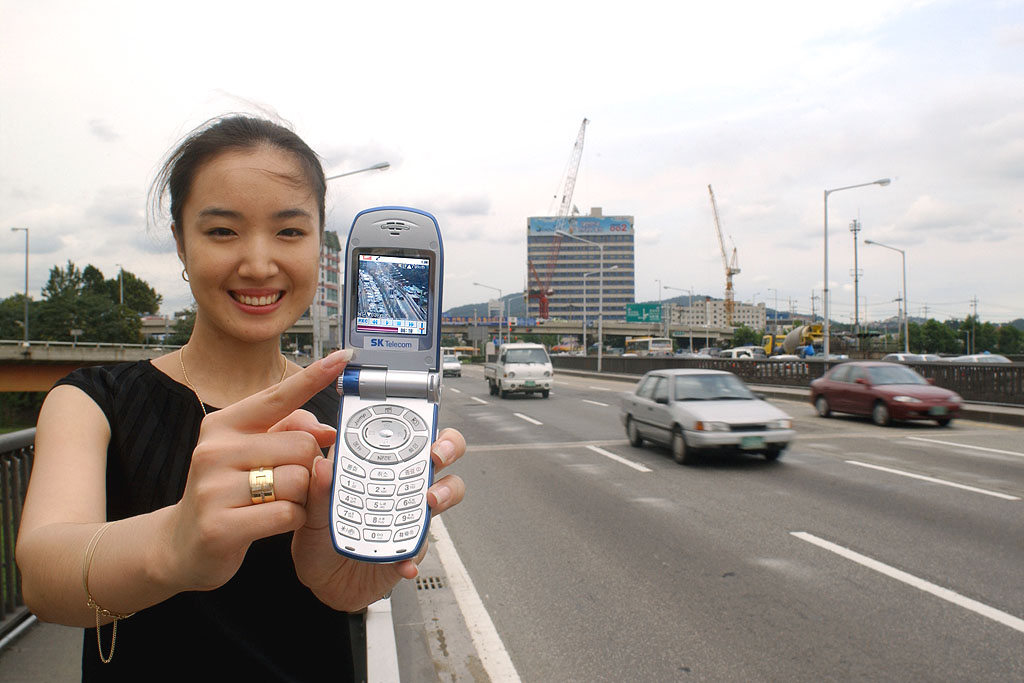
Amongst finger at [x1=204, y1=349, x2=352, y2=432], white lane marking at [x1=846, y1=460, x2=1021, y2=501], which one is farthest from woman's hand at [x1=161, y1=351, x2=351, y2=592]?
white lane marking at [x1=846, y1=460, x2=1021, y2=501]

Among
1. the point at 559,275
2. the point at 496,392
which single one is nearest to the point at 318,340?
the point at 496,392

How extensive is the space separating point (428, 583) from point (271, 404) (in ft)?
17.8

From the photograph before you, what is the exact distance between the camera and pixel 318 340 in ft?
82.9

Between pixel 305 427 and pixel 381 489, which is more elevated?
pixel 305 427

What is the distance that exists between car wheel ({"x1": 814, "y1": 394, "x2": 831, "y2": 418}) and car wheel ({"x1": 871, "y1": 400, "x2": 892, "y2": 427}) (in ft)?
5.44

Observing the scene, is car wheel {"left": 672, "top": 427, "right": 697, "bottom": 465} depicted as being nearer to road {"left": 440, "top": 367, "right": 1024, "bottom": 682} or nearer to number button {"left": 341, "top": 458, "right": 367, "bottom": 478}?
road {"left": 440, "top": 367, "right": 1024, "bottom": 682}

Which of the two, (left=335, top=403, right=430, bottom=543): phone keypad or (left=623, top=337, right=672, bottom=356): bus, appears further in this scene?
(left=623, top=337, right=672, bottom=356): bus

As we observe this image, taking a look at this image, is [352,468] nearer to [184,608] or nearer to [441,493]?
[441,493]

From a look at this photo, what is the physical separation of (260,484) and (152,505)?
0.58 metres

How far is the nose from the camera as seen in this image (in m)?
1.43

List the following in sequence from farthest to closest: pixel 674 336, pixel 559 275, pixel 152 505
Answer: pixel 559 275
pixel 674 336
pixel 152 505

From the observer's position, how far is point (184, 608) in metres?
1.44

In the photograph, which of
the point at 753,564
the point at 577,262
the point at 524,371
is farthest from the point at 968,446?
the point at 577,262

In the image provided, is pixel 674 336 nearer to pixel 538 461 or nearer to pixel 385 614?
pixel 538 461
